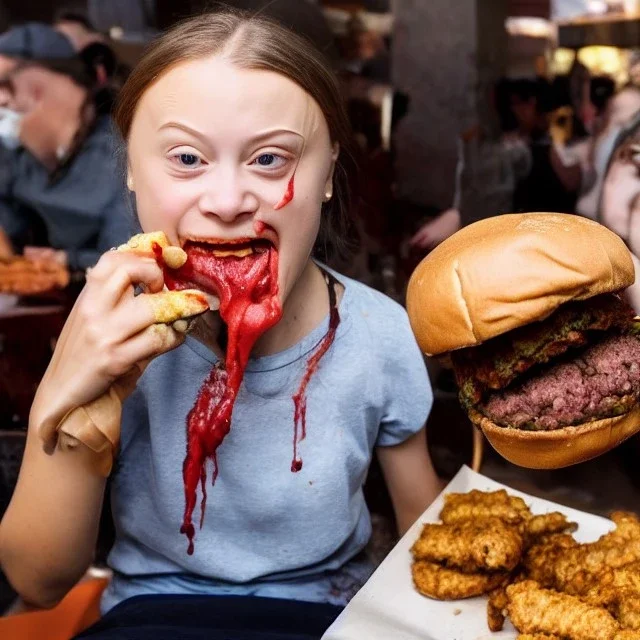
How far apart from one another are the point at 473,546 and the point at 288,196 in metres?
0.84

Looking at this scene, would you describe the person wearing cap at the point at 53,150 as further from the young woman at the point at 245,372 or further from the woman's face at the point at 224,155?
the woman's face at the point at 224,155

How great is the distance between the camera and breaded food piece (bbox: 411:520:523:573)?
180 cm

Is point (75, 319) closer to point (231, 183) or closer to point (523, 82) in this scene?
→ point (231, 183)

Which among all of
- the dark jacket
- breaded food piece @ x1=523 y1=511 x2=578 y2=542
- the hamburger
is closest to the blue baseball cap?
the dark jacket

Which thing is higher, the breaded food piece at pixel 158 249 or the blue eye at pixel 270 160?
the blue eye at pixel 270 160

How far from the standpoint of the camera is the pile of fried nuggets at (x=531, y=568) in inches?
64.7

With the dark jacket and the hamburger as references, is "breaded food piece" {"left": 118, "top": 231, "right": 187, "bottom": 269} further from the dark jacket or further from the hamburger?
the dark jacket

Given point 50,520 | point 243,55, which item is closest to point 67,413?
point 50,520

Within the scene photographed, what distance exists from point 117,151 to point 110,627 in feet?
3.39

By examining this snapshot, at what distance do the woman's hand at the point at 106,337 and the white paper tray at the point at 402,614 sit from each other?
0.69 m

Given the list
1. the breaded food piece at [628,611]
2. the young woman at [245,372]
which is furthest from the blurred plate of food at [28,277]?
the breaded food piece at [628,611]

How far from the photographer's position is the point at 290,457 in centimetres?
190

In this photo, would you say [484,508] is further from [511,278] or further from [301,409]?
[511,278]

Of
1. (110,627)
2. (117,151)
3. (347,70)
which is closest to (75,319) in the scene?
(117,151)
